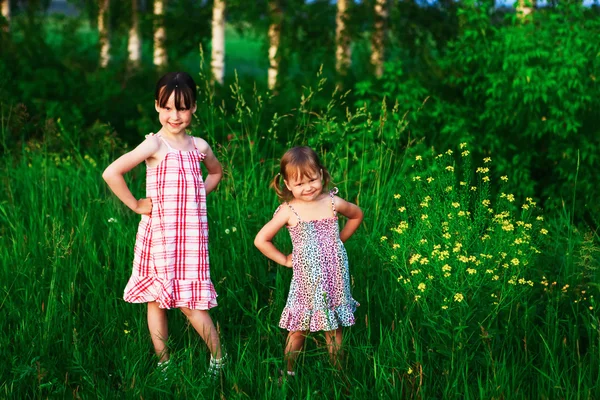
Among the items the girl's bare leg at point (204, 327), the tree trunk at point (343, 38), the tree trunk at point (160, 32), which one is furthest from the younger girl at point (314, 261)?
the tree trunk at point (160, 32)

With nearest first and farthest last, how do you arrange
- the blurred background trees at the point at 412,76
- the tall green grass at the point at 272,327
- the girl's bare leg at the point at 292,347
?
the tall green grass at the point at 272,327 < the girl's bare leg at the point at 292,347 < the blurred background trees at the point at 412,76

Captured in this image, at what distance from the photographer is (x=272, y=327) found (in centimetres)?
424

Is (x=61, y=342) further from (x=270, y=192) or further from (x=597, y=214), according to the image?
(x=597, y=214)

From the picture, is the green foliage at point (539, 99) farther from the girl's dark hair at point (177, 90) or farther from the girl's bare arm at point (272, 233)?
the girl's dark hair at point (177, 90)

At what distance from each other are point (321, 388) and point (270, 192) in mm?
1978

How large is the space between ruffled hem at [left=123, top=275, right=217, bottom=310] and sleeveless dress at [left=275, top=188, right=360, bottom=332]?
1.29 ft

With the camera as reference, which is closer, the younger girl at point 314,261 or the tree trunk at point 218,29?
the younger girl at point 314,261

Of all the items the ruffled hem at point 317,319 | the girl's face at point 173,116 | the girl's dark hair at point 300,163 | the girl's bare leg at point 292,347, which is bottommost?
the girl's bare leg at point 292,347

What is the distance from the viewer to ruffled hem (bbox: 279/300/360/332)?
12.5 feet

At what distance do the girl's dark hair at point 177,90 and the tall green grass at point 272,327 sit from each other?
86 cm

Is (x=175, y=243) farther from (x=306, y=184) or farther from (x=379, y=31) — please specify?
(x=379, y=31)

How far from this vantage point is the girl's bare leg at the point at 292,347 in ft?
12.9

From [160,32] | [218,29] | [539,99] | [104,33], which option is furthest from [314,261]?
[104,33]

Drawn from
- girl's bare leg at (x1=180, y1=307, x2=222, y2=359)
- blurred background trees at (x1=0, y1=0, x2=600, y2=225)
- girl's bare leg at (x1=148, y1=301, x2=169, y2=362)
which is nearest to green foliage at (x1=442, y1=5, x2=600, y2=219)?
blurred background trees at (x1=0, y1=0, x2=600, y2=225)
